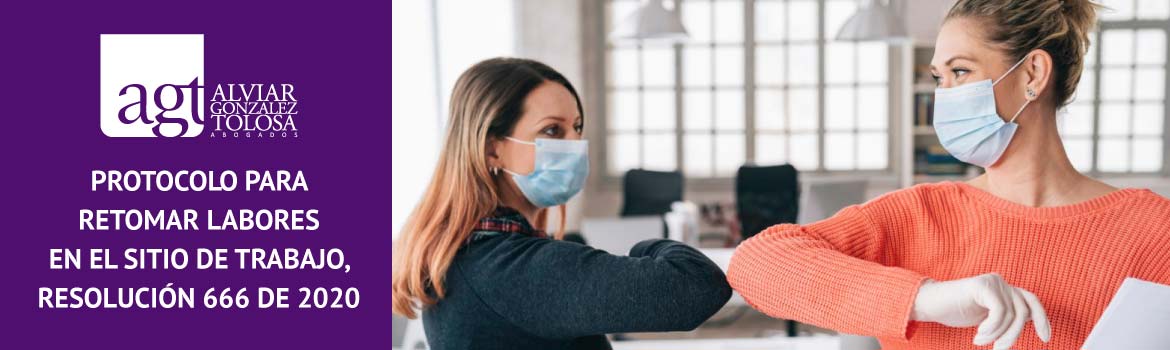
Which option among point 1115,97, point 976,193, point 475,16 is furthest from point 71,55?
point 1115,97

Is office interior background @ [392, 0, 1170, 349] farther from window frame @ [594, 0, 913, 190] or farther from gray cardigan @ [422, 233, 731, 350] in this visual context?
gray cardigan @ [422, 233, 731, 350]

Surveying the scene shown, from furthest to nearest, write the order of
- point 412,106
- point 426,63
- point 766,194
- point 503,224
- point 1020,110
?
1. point 766,194
2. point 426,63
3. point 412,106
4. point 503,224
5. point 1020,110

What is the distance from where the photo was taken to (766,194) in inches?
257

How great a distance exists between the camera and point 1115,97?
8.13m

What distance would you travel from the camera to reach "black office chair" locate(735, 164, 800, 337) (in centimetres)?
651

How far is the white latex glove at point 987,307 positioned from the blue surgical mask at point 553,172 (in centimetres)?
66

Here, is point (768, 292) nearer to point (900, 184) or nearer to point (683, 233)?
point (683, 233)

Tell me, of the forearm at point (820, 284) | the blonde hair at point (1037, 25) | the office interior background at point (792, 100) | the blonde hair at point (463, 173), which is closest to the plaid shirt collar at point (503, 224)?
the blonde hair at point (463, 173)

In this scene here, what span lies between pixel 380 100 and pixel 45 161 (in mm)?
496

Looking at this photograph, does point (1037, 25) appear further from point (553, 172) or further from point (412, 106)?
point (412, 106)

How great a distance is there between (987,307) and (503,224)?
2.22 ft

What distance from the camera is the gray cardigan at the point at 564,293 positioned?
51.4 inches

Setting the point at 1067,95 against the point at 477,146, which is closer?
the point at 1067,95

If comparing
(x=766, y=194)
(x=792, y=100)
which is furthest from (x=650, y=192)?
(x=792, y=100)
